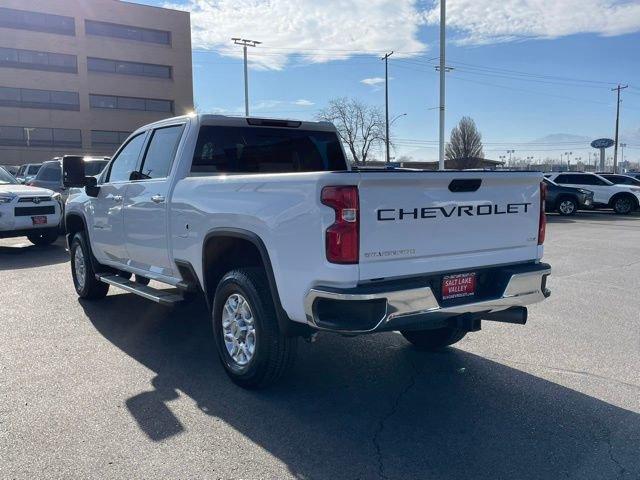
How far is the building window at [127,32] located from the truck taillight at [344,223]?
53773 mm

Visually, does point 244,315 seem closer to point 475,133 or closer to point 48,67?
point 48,67

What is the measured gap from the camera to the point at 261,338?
396 centimetres

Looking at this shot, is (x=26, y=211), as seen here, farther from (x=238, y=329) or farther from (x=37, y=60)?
(x=37, y=60)

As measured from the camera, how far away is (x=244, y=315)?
13.8 feet

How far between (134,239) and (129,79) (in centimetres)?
5097

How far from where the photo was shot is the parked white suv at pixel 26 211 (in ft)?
36.1

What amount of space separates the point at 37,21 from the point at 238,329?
52.9 metres

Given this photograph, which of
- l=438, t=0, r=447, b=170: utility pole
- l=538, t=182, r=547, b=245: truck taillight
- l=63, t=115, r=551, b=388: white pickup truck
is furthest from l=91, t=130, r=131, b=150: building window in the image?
l=538, t=182, r=547, b=245: truck taillight

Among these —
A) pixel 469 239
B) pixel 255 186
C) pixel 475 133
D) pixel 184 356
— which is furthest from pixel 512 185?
pixel 475 133

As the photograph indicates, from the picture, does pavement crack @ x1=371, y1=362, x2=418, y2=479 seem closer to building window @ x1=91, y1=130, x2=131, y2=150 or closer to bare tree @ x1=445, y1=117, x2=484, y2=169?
building window @ x1=91, y1=130, x2=131, y2=150

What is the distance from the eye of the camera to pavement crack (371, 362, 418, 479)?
3.17 meters

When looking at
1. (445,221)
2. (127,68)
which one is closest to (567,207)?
(445,221)

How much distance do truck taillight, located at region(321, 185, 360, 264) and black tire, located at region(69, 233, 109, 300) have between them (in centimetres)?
443

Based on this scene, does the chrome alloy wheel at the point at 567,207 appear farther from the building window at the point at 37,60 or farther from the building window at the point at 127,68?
the building window at the point at 37,60
